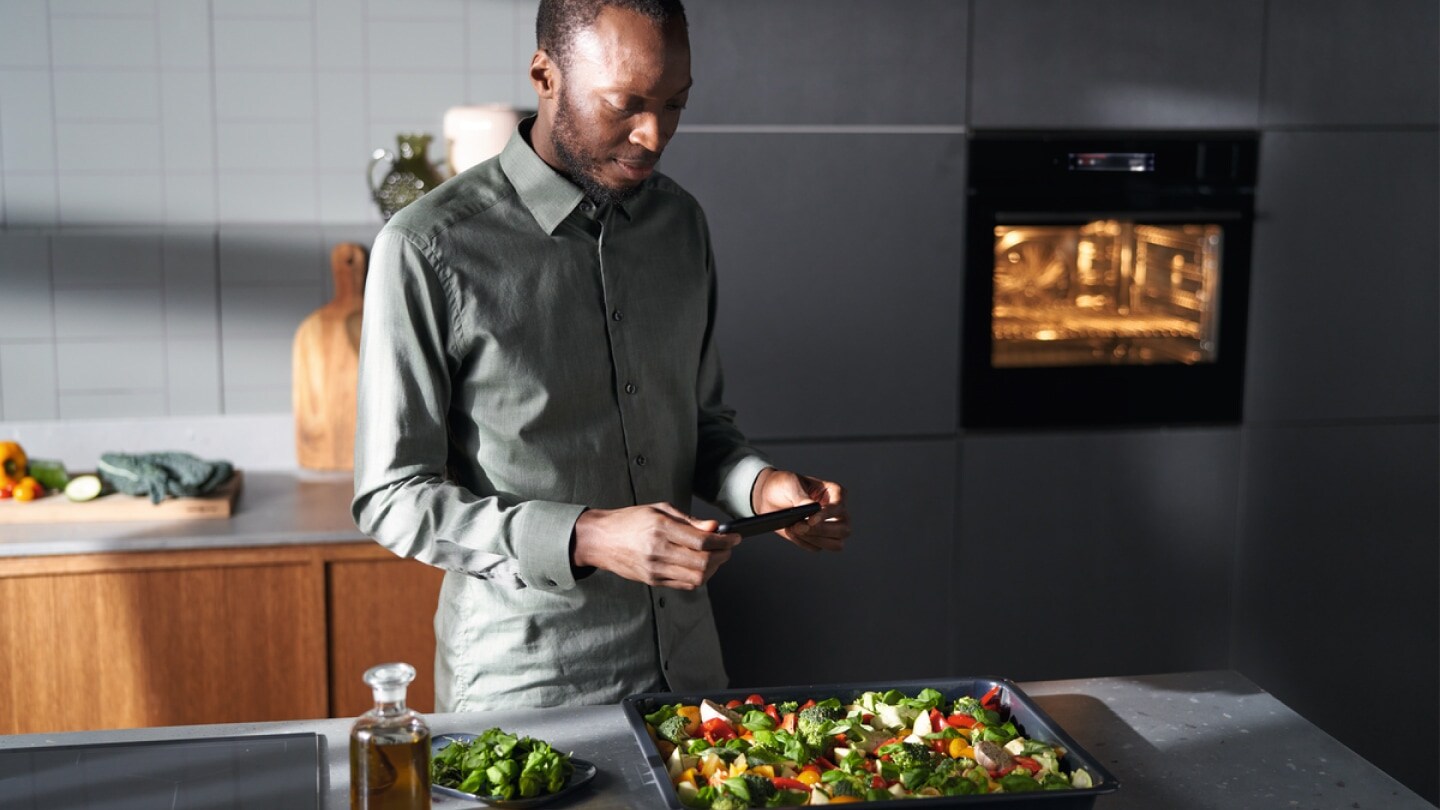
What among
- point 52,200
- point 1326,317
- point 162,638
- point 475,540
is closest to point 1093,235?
point 1326,317

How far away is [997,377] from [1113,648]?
640 millimetres

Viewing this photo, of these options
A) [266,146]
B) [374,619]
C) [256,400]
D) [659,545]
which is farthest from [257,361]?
[659,545]

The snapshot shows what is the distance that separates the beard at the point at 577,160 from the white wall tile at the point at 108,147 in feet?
5.46

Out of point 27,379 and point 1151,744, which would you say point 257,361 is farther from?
point 1151,744

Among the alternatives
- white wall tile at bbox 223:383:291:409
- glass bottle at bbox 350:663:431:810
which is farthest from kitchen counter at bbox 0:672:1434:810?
white wall tile at bbox 223:383:291:409

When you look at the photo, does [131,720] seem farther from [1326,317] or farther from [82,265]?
[1326,317]

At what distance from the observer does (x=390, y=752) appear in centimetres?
119

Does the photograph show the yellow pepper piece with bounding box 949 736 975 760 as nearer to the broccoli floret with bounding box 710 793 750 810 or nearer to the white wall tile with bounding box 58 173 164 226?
the broccoli floret with bounding box 710 793 750 810

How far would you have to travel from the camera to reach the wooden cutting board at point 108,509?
265 centimetres

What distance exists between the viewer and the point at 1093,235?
2.92 m

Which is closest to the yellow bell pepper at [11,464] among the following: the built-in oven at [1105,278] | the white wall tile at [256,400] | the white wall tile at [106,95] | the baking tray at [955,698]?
the white wall tile at [256,400]

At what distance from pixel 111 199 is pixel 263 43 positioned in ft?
1.53

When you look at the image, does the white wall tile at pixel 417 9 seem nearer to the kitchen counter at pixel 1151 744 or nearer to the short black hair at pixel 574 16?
the short black hair at pixel 574 16

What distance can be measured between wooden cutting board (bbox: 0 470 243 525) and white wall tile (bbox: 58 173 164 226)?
2.20ft
